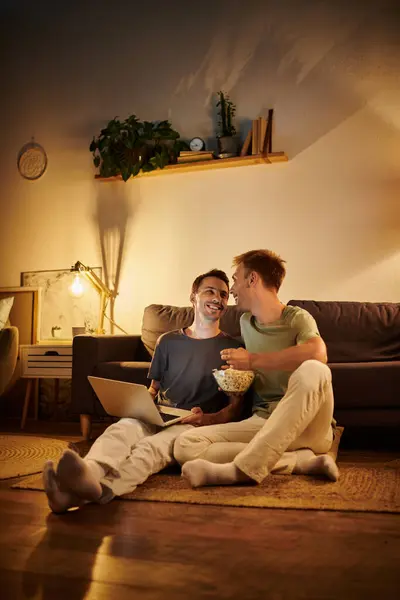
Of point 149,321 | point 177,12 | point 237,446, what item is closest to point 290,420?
point 237,446

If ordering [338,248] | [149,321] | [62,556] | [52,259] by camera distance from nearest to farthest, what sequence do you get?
[62,556] < [149,321] < [338,248] < [52,259]

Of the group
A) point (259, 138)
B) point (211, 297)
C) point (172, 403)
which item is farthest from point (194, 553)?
point (259, 138)

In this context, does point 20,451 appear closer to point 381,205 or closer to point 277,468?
point 277,468

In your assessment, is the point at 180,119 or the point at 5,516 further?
the point at 180,119

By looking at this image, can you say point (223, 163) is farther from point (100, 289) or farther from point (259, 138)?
point (100, 289)

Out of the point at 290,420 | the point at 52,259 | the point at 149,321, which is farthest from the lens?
the point at 52,259

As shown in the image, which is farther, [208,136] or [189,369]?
[208,136]

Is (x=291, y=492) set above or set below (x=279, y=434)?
below

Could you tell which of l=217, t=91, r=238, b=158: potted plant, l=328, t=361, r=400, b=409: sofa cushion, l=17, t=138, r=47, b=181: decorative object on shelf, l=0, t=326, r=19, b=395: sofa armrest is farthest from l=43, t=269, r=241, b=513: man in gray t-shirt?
l=17, t=138, r=47, b=181: decorative object on shelf

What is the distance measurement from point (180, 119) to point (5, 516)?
337 centimetres

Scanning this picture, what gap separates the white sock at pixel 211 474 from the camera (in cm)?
186

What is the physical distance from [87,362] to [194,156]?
1702mm

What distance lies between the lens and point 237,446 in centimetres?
202

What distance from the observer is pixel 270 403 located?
215cm
